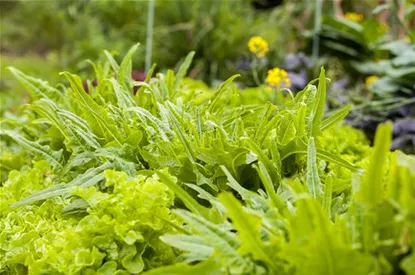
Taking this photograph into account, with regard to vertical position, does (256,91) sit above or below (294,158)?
below

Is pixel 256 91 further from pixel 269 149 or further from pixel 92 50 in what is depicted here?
pixel 92 50

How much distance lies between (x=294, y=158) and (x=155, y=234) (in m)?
0.26

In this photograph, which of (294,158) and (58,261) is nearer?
(58,261)

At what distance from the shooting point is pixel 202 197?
0.73 metres

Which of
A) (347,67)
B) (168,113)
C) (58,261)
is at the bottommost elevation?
(347,67)

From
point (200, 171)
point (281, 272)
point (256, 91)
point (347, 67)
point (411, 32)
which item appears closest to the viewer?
point (281, 272)

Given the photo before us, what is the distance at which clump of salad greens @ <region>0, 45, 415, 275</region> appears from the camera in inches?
20.1

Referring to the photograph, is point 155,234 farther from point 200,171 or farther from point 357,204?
point 357,204

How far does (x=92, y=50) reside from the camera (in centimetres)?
306

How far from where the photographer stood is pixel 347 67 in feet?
8.46

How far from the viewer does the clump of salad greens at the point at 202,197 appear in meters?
0.51

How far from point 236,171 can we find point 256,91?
1.01 m

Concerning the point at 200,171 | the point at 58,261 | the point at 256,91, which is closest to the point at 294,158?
the point at 200,171

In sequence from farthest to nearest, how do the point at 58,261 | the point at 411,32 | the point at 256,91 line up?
the point at 411,32 → the point at 256,91 → the point at 58,261
